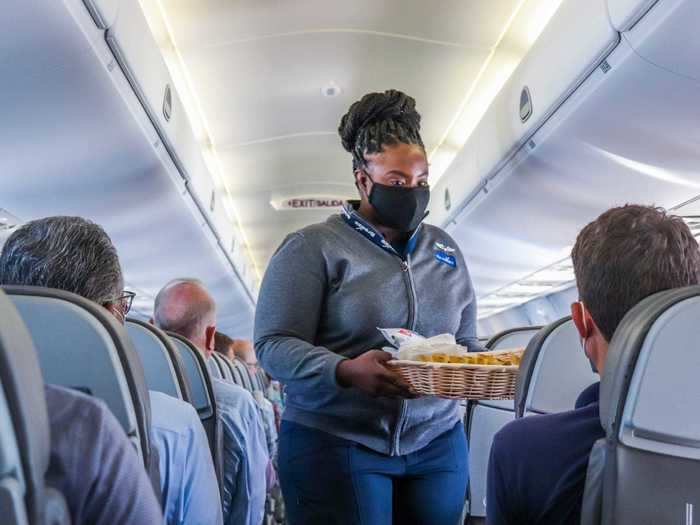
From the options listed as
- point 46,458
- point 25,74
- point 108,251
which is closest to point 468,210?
point 25,74

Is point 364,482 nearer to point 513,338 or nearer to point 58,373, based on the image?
point 58,373

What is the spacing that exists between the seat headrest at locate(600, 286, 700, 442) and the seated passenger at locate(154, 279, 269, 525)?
2.20 meters

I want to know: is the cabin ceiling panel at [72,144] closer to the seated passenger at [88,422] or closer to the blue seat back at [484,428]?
the seated passenger at [88,422]

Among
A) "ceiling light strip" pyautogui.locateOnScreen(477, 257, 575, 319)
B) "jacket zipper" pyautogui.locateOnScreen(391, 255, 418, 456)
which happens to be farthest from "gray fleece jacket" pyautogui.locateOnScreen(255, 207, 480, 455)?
"ceiling light strip" pyautogui.locateOnScreen(477, 257, 575, 319)

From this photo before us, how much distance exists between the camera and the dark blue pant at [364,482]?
189 cm

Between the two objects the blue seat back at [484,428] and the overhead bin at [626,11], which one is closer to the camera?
the overhead bin at [626,11]

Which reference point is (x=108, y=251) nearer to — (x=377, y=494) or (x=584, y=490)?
(x=377, y=494)

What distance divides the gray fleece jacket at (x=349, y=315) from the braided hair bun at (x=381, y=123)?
21 cm

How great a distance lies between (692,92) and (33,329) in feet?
8.61

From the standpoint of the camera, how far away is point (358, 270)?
6.81 feet

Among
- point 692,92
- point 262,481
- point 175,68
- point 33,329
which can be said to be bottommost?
point 262,481

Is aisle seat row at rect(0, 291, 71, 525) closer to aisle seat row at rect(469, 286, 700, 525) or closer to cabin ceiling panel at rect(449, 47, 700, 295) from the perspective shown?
aisle seat row at rect(469, 286, 700, 525)

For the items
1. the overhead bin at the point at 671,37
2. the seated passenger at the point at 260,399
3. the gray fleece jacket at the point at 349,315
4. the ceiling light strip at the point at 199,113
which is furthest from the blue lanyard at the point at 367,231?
the ceiling light strip at the point at 199,113

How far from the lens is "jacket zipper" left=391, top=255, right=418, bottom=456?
197cm
